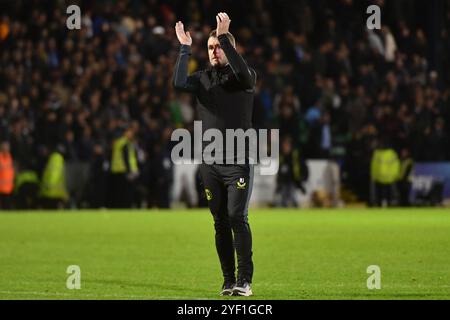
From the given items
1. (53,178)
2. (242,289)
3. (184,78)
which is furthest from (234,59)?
(53,178)

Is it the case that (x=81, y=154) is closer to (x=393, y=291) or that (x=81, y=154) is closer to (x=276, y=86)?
(x=276, y=86)

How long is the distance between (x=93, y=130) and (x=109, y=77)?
2.04 meters

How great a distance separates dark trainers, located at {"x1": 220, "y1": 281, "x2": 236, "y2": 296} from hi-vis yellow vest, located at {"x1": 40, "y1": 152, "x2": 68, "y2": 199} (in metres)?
19.3

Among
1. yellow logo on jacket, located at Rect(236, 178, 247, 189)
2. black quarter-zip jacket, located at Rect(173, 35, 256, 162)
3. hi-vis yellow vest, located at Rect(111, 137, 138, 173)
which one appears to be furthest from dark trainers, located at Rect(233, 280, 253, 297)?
hi-vis yellow vest, located at Rect(111, 137, 138, 173)

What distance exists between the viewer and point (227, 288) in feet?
→ 37.8

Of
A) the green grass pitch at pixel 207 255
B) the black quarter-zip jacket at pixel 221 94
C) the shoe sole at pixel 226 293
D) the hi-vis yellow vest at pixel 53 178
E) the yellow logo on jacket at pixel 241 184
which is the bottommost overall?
the green grass pitch at pixel 207 255

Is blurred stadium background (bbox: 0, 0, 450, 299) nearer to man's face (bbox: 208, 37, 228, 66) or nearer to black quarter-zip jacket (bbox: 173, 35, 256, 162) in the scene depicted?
black quarter-zip jacket (bbox: 173, 35, 256, 162)

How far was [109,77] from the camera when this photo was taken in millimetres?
33500

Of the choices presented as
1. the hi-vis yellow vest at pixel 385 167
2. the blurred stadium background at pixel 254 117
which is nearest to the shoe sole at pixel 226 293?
the blurred stadium background at pixel 254 117

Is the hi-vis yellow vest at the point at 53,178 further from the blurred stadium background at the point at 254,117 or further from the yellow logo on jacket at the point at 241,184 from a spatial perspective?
the yellow logo on jacket at the point at 241,184

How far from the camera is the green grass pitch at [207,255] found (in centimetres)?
1218

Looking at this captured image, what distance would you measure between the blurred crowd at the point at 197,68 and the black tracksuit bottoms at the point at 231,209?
19266 mm

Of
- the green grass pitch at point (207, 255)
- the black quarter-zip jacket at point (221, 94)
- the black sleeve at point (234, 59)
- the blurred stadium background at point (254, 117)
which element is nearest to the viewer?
the black sleeve at point (234, 59)
